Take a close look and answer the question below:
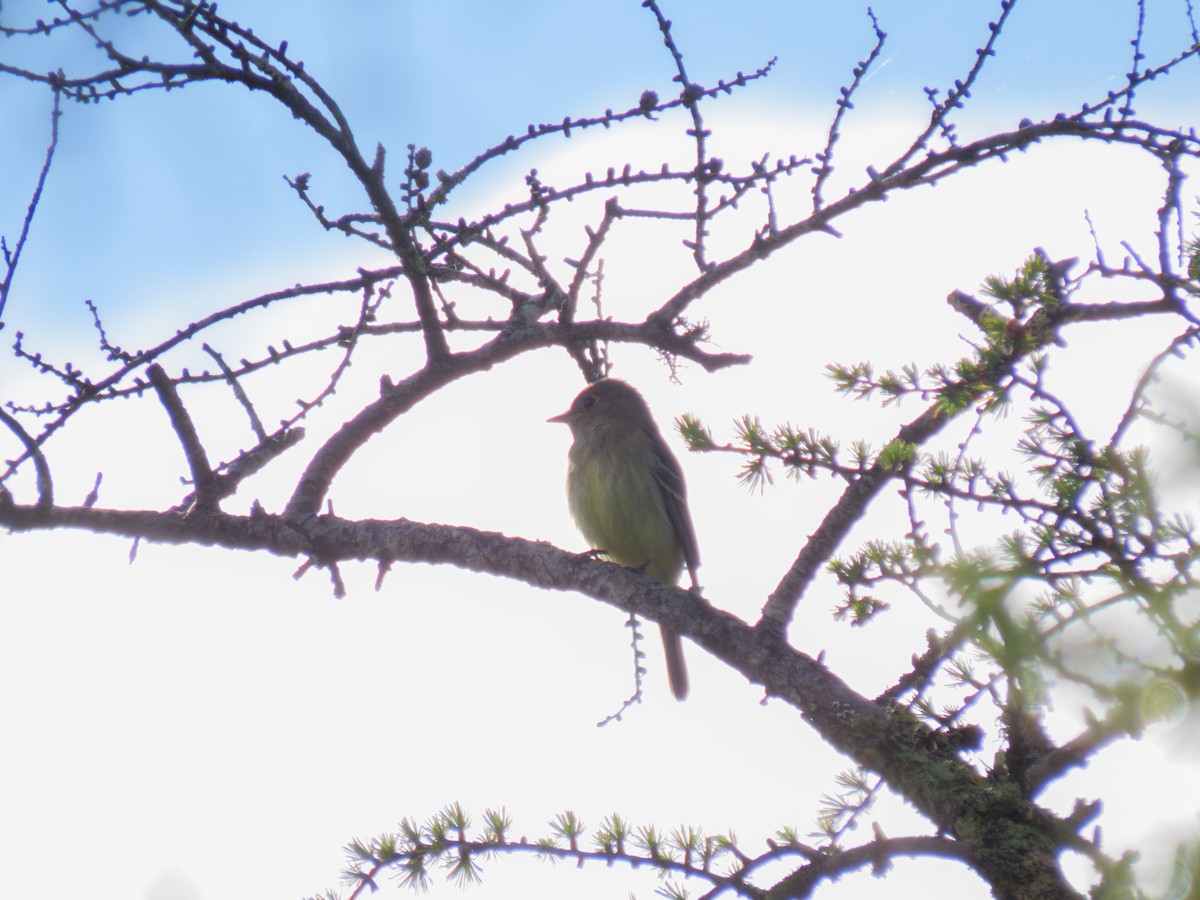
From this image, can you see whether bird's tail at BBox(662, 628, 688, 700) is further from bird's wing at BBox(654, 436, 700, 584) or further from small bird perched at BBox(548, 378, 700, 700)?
bird's wing at BBox(654, 436, 700, 584)

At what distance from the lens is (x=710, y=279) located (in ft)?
15.5

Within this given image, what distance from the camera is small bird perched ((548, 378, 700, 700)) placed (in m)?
7.58

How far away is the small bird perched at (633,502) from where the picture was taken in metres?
7.58

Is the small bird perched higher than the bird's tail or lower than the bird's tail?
higher

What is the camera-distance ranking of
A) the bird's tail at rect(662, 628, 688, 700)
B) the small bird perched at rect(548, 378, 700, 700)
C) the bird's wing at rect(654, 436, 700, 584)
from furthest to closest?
the bird's tail at rect(662, 628, 688, 700) < the bird's wing at rect(654, 436, 700, 584) < the small bird perched at rect(548, 378, 700, 700)

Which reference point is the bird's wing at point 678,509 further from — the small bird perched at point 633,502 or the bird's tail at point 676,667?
the bird's tail at point 676,667

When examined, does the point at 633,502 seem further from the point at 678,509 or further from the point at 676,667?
the point at 676,667

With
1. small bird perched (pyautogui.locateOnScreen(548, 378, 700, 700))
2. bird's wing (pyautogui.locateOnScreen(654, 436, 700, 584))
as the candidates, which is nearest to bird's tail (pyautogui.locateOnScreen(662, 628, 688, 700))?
small bird perched (pyautogui.locateOnScreen(548, 378, 700, 700))

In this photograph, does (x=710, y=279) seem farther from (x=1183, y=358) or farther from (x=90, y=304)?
(x=90, y=304)

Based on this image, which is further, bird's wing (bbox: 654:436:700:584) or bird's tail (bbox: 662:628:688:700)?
bird's tail (bbox: 662:628:688:700)

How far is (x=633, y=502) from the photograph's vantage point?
7.57 metres

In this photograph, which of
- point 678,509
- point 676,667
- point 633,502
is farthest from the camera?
point 676,667

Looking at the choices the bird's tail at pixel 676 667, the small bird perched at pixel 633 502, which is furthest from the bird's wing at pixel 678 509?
the bird's tail at pixel 676 667

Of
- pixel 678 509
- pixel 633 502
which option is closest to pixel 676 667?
pixel 678 509
